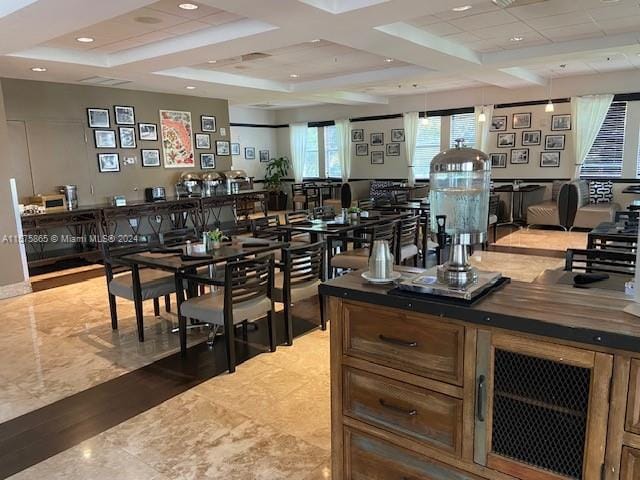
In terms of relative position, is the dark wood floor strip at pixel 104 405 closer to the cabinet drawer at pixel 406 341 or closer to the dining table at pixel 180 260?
the dining table at pixel 180 260

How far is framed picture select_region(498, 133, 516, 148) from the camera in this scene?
33.4 ft

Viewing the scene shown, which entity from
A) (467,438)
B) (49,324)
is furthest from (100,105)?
(467,438)

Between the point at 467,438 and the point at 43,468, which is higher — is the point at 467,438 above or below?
above

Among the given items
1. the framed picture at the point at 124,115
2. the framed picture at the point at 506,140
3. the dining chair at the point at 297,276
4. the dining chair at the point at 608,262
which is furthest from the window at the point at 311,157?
the dining chair at the point at 608,262

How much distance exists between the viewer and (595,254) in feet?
11.6

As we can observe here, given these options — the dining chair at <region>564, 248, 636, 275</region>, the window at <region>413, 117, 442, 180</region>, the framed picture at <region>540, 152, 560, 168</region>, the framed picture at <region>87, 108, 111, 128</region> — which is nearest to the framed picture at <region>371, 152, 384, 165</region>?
the window at <region>413, 117, 442, 180</region>

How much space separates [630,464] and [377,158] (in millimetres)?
11419

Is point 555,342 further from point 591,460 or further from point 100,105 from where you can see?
point 100,105

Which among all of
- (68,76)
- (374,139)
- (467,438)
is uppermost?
(68,76)

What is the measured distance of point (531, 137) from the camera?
9.98m

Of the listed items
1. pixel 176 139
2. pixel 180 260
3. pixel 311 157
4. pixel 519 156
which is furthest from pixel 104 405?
pixel 311 157

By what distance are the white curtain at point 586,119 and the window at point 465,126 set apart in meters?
2.06

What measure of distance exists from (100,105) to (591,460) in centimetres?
851

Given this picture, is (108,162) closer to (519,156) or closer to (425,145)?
(425,145)
